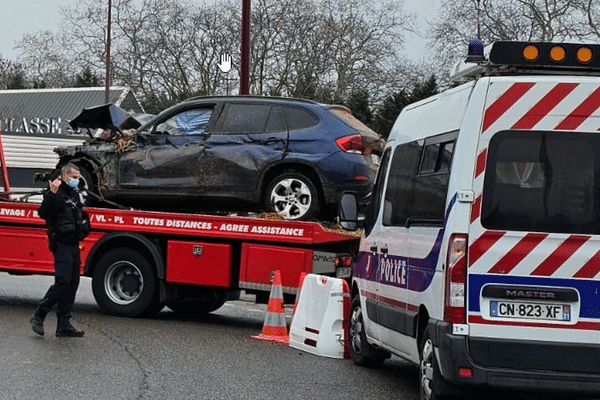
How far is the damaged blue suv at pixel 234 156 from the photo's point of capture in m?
12.9

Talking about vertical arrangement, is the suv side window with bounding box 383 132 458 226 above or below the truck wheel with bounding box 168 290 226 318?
above

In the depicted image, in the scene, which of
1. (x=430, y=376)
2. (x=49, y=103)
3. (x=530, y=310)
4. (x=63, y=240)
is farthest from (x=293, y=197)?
(x=49, y=103)

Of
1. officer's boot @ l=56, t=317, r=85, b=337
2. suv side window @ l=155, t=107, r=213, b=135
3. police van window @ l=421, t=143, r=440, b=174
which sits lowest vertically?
officer's boot @ l=56, t=317, r=85, b=337

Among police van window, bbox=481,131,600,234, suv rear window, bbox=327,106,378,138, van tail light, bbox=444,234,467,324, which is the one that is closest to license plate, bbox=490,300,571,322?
van tail light, bbox=444,234,467,324

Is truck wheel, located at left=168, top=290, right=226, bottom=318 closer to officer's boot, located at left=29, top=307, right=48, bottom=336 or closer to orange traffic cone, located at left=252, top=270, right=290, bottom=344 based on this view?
orange traffic cone, located at left=252, top=270, right=290, bottom=344

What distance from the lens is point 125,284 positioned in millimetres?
13633

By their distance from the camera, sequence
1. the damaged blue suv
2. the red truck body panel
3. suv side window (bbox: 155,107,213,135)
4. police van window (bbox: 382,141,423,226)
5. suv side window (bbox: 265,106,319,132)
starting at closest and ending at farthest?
police van window (bbox: 382,141,423,226), the red truck body panel, the damaged blue suv, suv side window (bbox: 265,106,319,132), suv side window (bbox: 155,107,213,135)

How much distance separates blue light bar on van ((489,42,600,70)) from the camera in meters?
7.40

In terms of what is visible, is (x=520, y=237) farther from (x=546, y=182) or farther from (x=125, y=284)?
(x=125, y=284)

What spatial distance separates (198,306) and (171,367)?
4723 millimetres

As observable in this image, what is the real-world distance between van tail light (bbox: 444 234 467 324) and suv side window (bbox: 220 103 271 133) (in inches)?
255

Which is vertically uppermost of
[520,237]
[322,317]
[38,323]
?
[520,237]

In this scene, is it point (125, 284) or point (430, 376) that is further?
point (125, 284)

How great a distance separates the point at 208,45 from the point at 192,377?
192 feet
